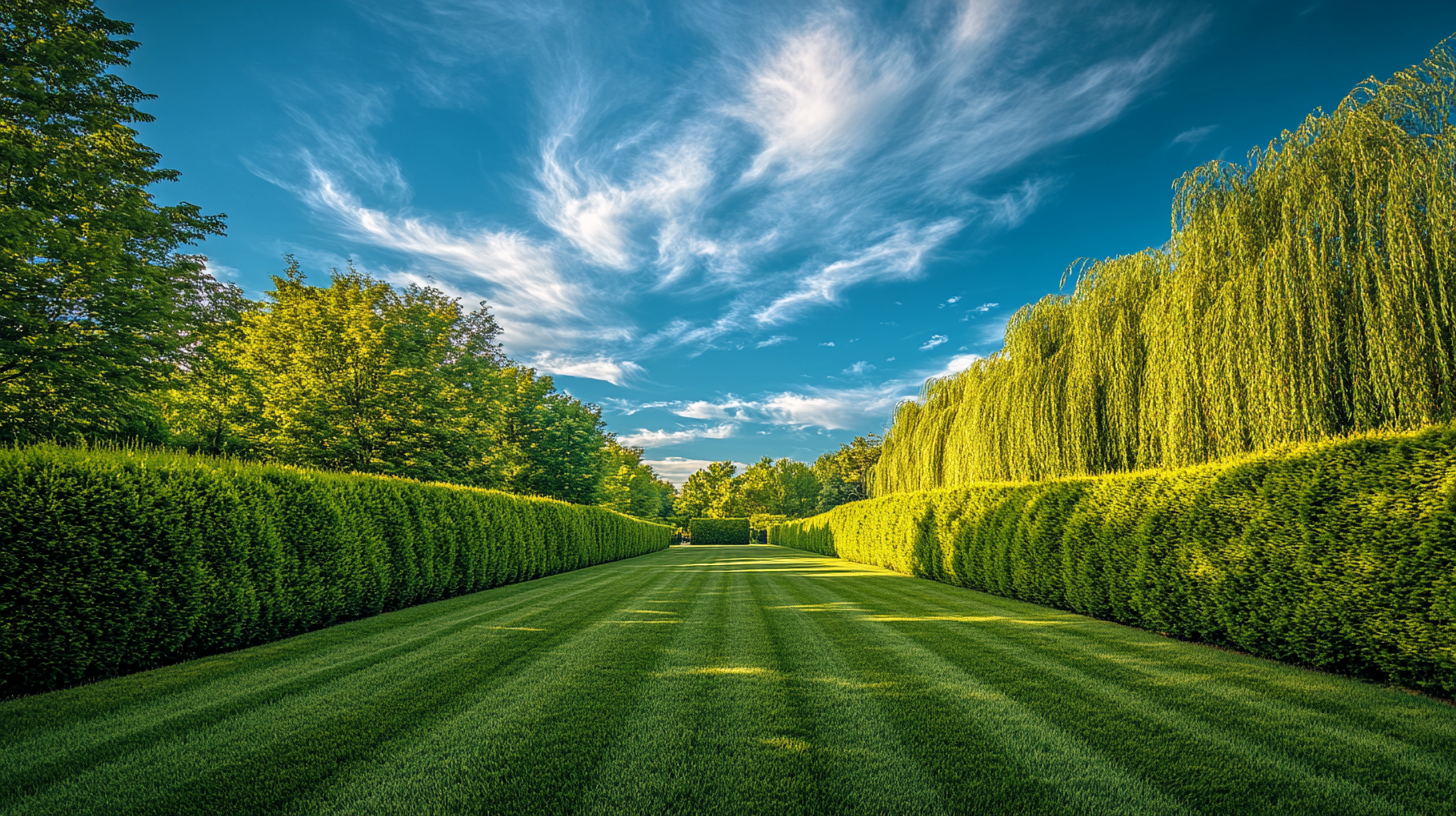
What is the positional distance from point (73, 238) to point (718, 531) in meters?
55.3

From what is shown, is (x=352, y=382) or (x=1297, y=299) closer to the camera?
(x=1297, y=299)

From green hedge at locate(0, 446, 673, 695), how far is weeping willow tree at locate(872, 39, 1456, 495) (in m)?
11.9

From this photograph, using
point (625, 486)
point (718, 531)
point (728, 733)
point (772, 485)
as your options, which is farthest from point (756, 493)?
point (728, 733)

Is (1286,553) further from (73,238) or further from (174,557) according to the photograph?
(73,238)

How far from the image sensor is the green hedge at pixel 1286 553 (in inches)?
153

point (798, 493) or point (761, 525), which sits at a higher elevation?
point (798, 493)

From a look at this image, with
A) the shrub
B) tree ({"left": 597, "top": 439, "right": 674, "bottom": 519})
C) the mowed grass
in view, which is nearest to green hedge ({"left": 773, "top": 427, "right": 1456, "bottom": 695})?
the mowed grass

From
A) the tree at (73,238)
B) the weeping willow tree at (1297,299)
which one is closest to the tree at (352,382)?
the tree at (73,238)

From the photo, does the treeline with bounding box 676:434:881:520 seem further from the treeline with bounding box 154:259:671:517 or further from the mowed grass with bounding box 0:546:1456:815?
the mowed grass with bounding box 0:546:1456:815

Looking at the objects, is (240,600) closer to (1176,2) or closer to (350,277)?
(1176,2)

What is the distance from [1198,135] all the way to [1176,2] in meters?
2.19

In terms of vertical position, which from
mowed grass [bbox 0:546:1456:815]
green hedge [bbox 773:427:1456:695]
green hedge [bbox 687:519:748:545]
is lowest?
green hedge [bbox 687:519:748:545]

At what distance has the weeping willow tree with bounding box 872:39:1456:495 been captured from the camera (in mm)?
5109

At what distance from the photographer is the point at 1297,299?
5891 millimetres
